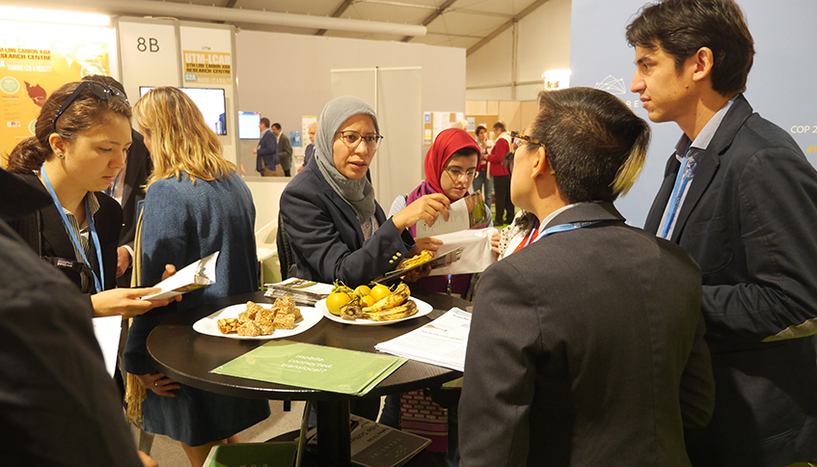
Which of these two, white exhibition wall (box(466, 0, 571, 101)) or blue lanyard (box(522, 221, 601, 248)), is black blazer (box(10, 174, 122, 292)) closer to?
blue lanyard (box(522, 221, 601, 248))

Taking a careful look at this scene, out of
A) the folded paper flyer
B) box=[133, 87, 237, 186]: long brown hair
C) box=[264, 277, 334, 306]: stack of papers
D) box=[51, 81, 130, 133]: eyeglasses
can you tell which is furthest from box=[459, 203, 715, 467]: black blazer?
box=[51, 81, 130, 133]: eyeglasses

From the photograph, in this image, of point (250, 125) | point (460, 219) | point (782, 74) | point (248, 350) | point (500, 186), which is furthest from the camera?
point (250, 125)

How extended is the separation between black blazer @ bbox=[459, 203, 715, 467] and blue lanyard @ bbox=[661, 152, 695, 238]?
54 cm

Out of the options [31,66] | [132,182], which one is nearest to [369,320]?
[132,182]

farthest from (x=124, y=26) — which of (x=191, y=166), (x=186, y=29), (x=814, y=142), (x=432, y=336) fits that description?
(x=814, y=142)

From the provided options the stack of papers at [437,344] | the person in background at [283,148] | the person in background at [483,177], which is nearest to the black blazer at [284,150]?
the person in background at [283,148]

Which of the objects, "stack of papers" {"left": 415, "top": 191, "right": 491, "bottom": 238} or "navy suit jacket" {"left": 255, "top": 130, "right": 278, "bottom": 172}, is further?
"navy suit jacket" {"left": 255, "top": 130, "right": 278, "bottom": 172}

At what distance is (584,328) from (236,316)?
1224 millimetres

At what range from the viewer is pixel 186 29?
6062 millimetres

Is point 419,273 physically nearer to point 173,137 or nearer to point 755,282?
point 173,137

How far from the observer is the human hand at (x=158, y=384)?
6.22 ft

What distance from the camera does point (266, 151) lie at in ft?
36.7

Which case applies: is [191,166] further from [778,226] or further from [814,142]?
[814,142]

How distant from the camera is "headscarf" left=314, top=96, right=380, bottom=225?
218cm
